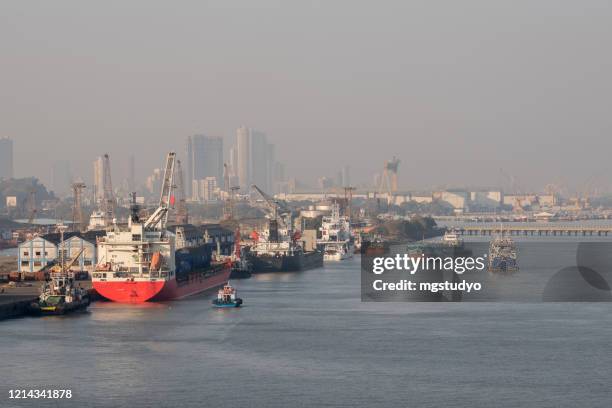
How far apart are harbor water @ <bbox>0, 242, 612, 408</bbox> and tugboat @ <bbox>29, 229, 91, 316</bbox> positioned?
69 centimetres

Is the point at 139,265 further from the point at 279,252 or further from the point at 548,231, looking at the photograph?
the point at 548,231

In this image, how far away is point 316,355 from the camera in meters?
30.3

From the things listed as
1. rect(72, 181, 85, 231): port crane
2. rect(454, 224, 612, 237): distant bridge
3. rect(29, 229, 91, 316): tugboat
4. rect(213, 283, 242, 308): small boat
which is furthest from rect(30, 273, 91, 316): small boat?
rect(454, 224, 612, 237): distant bridge

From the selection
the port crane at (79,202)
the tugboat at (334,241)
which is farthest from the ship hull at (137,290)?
the port crane at (79,202)

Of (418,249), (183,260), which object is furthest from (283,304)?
(418,249)

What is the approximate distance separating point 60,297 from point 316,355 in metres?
11.7

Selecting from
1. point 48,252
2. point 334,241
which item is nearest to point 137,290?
point 48,252

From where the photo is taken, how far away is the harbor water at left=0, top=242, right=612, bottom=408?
25344 mm

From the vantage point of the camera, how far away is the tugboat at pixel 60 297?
38.1m

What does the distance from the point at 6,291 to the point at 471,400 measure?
23934mm

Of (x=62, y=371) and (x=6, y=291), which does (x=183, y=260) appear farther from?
(x=62, y=371)

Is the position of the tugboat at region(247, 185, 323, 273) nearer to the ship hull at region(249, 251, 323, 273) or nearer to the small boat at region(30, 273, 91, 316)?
the ship hull at region(249, 251, 323, 273)

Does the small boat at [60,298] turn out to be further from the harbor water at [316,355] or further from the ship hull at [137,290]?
the ship hull at [137,290]

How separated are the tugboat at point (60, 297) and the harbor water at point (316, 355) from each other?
2.27 ft
